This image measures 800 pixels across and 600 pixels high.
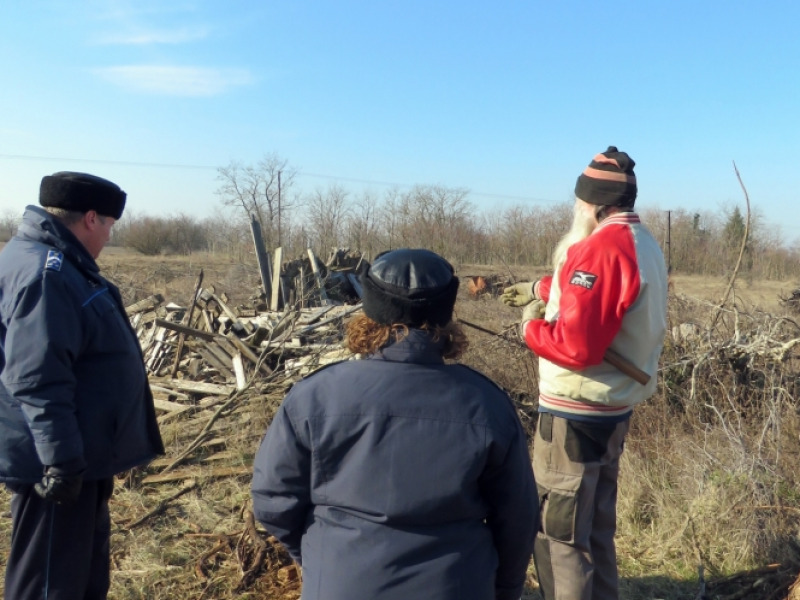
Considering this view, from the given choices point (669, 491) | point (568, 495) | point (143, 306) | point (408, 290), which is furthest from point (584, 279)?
point (143, 306)

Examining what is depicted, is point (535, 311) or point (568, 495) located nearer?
point (568, 495)

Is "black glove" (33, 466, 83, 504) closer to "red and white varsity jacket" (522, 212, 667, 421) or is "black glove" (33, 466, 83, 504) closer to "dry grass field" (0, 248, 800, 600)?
"dry grass field" (0, 248, 800, 600)

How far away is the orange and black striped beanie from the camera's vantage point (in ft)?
9.50

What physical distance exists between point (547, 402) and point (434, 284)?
133cm

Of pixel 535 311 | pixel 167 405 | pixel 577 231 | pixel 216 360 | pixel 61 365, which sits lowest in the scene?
pixel 167 405

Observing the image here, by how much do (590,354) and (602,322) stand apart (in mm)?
132

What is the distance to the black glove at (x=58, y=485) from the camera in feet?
8.30

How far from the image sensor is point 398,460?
1695 mm

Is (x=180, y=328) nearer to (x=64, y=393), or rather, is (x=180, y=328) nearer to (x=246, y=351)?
(x=246, y=351)

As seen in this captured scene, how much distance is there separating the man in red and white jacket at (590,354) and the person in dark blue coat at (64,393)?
169 centimetres

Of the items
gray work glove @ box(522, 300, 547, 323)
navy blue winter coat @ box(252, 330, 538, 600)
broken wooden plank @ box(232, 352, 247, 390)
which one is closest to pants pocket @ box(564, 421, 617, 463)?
gray work glove @ box(522, 300, 547, 323)

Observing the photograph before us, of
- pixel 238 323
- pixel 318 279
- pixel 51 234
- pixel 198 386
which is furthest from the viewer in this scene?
pixel 318 279

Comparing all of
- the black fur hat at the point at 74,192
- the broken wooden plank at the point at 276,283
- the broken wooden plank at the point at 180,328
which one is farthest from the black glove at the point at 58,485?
the broken wooden plank at the point at 276,283

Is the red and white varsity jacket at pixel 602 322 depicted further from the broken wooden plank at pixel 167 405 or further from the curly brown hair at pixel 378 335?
the broken wooden plank at pixel 167 405
